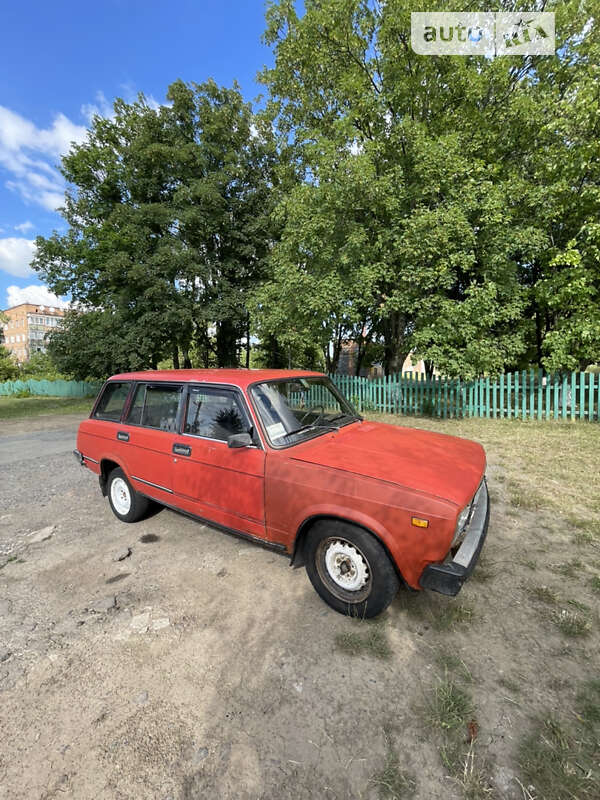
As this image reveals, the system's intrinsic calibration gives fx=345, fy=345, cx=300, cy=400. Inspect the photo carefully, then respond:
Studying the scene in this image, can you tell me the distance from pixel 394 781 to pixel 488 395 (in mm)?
10602

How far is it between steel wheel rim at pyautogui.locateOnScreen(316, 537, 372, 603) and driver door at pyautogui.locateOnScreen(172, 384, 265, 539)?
58 centimetres

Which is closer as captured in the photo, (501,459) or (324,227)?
(501,459)

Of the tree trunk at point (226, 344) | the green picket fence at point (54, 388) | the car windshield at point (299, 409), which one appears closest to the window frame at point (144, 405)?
the car windshield at point (299, 409)

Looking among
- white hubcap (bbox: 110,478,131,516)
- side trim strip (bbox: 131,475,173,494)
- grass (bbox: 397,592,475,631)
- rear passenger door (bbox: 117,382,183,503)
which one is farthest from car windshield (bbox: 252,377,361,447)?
white hubcap (bbox: 110,478,131,516)

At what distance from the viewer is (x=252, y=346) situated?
2431cm

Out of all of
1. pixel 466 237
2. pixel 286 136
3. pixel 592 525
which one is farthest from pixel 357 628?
pixel 286 136

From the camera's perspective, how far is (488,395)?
416 inches

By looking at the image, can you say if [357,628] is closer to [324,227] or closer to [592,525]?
[592,525]

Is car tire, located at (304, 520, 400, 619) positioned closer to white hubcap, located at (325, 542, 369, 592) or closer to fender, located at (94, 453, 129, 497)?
white hubcap, located at (325, 542, 369, 592)

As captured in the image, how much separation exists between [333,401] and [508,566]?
2305 mm

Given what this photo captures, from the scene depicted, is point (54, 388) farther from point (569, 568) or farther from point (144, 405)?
point (569, 568)

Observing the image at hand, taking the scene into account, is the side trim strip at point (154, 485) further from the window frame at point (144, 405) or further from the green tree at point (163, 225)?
the green tree at point (163, 225)

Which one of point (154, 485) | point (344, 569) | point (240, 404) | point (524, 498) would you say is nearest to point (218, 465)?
point (240, 404)

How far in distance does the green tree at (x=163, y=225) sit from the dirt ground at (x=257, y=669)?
15111 mm
